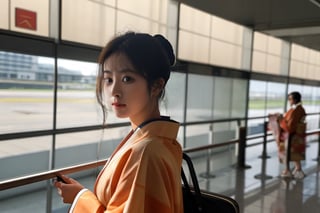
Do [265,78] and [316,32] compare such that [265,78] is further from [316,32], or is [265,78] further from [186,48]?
[186,48]

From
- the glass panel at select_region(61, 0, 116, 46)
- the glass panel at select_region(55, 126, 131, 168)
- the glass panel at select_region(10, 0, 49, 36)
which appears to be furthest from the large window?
the glass panel at select_region(10, 0, 49, 36)

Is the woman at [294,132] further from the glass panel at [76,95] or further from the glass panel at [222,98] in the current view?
the glass panel at [76,95]

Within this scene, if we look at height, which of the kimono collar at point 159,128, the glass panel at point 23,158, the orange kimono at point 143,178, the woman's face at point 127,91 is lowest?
the glass panel at point 23,158

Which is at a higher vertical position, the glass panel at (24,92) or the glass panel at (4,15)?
the glass panel at (4,15)

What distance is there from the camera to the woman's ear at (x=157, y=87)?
36.5 inches

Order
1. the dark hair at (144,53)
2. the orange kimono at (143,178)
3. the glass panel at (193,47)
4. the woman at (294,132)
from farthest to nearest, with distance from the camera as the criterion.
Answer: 1. the glass panel at (193,47)
2. the woman at (294,132)
3. the dark hair at (144,53)
4. the orange kimono at (143,178)

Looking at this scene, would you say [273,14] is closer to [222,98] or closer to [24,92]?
[222,98]

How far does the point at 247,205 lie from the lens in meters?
3.78

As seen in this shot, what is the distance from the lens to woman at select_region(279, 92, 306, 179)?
4.96m

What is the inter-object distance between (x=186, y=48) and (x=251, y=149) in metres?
2.96

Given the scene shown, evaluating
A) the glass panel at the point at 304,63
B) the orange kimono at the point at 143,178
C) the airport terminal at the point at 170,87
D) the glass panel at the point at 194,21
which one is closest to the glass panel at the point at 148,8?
the airport terminal at the point at 170,87

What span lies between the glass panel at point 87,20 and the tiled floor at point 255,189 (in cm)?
207

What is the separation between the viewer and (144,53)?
88 cm

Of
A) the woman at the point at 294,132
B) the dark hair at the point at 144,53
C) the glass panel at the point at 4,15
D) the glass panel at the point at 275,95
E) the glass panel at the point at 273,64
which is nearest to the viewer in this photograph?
the dark hair at the point at 144,53
